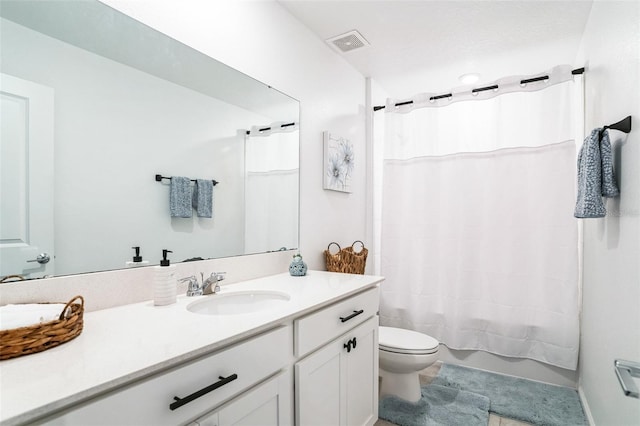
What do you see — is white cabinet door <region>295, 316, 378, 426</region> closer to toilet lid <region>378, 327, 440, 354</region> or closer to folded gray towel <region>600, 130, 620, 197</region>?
toilet lid <region>378, 327, 440, 354</region>

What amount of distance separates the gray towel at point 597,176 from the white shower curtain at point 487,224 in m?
0.97

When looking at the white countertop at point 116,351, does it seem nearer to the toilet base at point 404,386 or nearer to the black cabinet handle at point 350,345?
the black cabinet handle at point 350,345

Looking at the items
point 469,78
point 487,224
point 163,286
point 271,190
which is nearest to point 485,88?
point 469,78

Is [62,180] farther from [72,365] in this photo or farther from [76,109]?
[72,365]

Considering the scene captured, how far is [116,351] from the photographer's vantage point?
2.53ft

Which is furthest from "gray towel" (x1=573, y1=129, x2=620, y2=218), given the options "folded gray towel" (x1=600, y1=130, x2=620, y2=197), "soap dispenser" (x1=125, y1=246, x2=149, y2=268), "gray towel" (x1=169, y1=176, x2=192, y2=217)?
"soap dispenser" (x1=125, y1=246, x2=149, y2=268)

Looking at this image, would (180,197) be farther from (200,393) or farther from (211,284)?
(200,393)

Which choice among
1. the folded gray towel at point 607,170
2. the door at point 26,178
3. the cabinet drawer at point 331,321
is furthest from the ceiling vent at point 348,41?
the door at point 26,178

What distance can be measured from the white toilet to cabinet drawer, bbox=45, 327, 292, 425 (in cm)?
116

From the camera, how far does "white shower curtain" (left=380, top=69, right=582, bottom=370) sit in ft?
7.48

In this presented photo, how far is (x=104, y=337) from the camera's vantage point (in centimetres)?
87

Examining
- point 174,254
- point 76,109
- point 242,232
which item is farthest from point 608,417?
point 76,109

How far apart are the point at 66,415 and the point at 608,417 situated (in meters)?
2.07

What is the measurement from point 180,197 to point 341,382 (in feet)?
3.44
